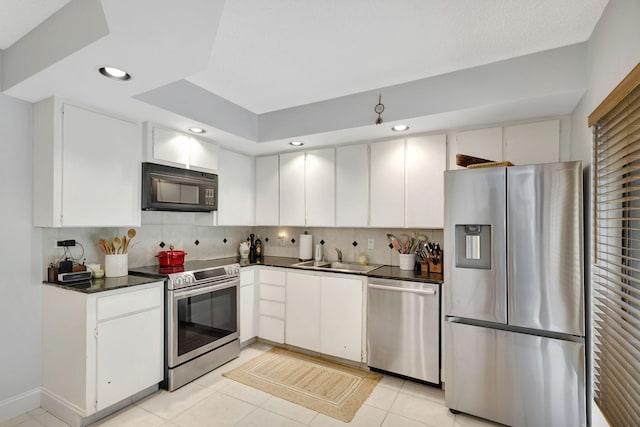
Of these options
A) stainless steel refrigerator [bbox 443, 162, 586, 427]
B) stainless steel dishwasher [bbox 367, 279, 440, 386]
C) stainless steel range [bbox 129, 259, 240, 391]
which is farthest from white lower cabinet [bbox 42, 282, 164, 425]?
stainless steel refrigerator [bbox 443, 162, 586, 427]

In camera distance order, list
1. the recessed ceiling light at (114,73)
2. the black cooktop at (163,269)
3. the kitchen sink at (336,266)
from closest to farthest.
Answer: the recessed ceiling light at (114,73) → the black cooktop at (163,269) → the kitchen sink at (336,266)

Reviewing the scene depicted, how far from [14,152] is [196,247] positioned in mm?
1720

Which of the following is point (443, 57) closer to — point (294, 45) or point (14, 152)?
point (294, 45)

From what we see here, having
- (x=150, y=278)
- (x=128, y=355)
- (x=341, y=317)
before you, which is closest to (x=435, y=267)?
(x=341, y=317)

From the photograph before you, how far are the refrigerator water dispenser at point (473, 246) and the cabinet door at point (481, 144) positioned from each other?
2.40ft

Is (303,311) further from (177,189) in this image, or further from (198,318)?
(177,189)

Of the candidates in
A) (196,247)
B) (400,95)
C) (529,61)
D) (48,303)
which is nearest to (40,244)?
(48,303)

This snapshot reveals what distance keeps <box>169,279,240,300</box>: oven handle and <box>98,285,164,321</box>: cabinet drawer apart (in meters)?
0.12

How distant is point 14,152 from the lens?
2275 mm

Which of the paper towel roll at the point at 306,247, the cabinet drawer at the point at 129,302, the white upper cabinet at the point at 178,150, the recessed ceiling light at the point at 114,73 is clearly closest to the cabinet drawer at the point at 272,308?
the paper towel roll at the point at 306,247

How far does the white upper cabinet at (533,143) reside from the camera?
2463 mm

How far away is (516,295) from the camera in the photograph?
2.13 meters

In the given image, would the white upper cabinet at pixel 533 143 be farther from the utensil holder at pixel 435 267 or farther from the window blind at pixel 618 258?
the utensil holder at pixel 435 267

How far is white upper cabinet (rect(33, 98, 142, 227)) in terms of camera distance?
223cm
